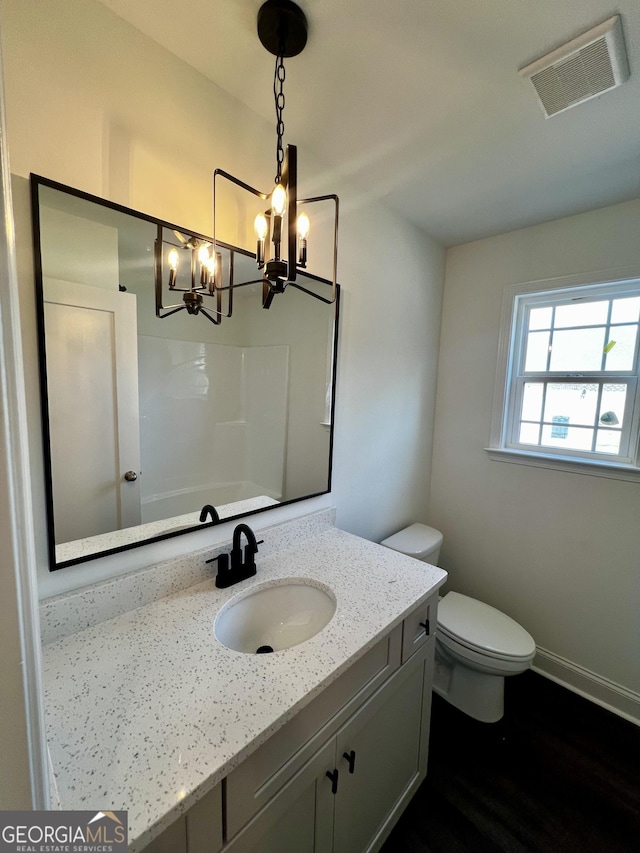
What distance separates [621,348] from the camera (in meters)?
1.70

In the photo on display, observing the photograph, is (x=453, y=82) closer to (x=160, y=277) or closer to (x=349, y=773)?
(x=160, y=277)

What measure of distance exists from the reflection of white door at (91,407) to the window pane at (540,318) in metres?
2.07

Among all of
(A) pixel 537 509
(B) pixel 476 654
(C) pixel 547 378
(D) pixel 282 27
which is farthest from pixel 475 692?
(D) pixel 282 27

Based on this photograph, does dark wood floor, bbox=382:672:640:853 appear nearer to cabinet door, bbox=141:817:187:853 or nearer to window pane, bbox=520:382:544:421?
cabinet door, bbox=141:817:187:853

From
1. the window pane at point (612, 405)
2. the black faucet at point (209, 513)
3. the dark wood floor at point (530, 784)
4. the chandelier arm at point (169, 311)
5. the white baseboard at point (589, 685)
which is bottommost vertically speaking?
the dark wood floor at point (530, 784)

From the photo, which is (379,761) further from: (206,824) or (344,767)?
(206,824)

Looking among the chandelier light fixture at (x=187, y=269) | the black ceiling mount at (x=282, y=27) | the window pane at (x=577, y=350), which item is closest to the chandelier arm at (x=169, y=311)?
the chandelier light fixture at (x=187, y=269)

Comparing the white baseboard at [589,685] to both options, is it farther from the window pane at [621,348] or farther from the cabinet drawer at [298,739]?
the window pane at [621,348]

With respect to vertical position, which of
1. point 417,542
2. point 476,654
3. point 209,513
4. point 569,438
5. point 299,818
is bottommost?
point 476,654

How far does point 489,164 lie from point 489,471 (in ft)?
5.14

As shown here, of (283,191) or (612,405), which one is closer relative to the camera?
(283,191)

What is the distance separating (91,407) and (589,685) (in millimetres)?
2624

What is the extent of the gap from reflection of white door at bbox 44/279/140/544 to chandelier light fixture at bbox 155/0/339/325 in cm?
17

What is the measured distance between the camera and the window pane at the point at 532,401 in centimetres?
196
